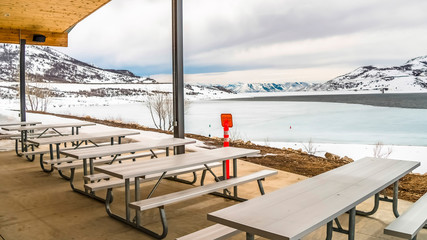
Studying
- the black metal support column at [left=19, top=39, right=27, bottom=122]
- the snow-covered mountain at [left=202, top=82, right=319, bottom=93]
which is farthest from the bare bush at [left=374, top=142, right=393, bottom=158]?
the black metal support column at [left=19, top=39, right=27, bottom=122]

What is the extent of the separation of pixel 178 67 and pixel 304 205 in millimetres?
3449

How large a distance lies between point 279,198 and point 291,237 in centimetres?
51

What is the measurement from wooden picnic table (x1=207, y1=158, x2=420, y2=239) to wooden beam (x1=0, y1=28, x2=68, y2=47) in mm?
→ 6825

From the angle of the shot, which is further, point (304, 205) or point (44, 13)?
point (44, 13)

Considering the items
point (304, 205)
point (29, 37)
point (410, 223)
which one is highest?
point (29, 37)

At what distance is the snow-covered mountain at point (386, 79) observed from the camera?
5250 millimetres

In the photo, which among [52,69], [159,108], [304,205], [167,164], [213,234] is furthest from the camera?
[159,108]

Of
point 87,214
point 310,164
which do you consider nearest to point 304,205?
point 87,214

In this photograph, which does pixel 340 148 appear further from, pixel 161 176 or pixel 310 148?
pixel 161 176

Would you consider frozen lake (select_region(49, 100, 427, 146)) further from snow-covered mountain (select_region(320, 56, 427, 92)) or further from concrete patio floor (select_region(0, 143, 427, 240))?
concrete patio floor (select_region(0, 143, 427, 240))

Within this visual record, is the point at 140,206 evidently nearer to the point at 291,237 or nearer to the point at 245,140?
the point at 291,237

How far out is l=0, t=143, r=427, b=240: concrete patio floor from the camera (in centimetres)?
270

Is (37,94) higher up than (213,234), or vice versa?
(37,94)

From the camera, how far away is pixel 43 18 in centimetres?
642
